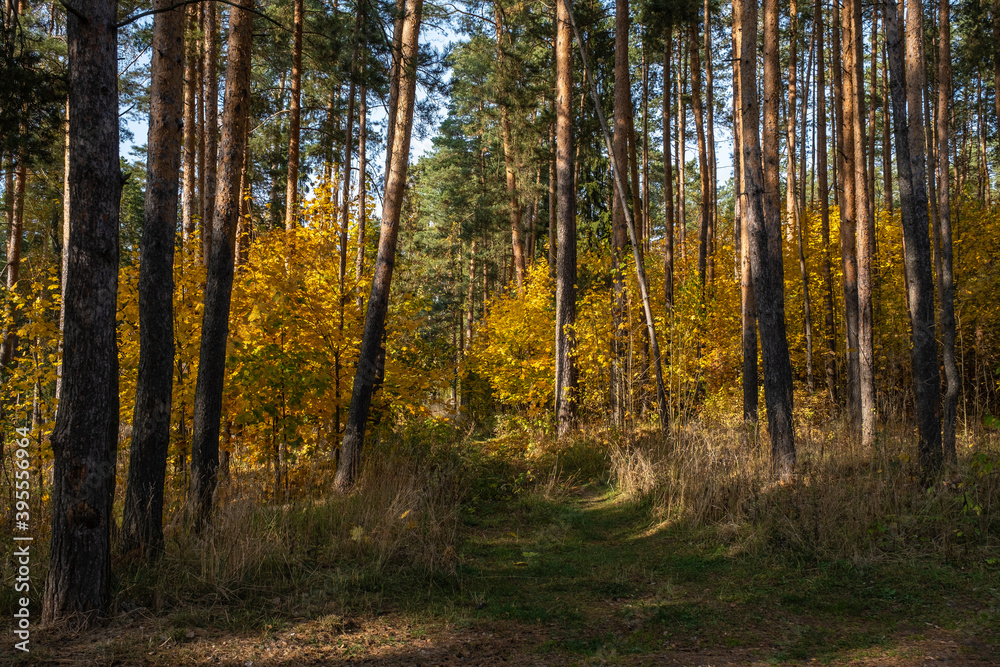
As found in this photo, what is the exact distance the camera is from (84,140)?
3.78m

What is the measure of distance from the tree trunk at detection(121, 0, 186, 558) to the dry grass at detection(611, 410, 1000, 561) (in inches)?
204

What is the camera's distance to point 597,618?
14.2ft

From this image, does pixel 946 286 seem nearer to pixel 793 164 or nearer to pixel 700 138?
pixel 793 164

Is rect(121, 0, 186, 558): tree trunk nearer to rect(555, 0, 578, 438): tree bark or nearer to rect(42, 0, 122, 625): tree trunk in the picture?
rect(42, 0, 122, 625): tree trunk

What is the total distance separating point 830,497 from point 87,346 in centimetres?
617

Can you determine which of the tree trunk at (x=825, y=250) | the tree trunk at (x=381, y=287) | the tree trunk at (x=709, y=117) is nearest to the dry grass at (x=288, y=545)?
the tree trunk at (x=381, y=287)

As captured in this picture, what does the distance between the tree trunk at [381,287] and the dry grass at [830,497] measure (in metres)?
3.58

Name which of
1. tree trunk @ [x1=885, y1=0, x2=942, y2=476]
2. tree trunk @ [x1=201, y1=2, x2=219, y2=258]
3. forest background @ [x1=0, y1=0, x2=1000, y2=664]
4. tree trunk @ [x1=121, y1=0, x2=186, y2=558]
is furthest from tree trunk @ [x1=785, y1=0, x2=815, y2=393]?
tree trunk @ [x1=121, y1=0, x2=186, y2=558]

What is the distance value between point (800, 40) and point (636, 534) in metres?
18.0


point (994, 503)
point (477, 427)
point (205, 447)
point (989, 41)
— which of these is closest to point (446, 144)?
point (477, 427)

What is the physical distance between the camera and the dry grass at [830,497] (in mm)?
5227

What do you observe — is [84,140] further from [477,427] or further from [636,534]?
[477,427]

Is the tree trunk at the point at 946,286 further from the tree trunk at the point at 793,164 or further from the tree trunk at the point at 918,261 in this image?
the tree trunk at the point at 793,164

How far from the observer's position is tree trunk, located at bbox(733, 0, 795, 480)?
677 cm
